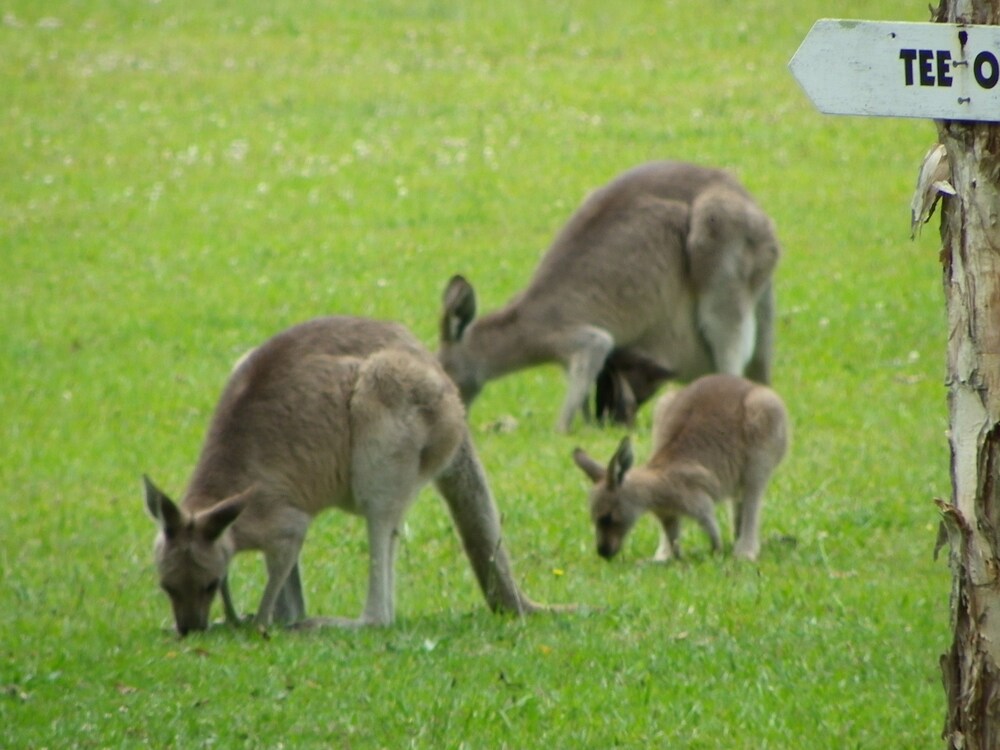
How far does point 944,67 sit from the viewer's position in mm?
3922

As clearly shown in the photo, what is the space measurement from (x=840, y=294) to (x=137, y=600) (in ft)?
27.2

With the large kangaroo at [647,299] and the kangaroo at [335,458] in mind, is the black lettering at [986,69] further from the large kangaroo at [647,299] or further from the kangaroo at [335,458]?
the large kangaroo at [647,299]

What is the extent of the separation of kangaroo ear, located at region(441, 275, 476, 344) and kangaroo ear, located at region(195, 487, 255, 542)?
15.3 ft

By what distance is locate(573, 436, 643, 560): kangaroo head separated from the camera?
8375 mm

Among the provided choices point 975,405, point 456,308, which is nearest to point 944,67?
point 975,405

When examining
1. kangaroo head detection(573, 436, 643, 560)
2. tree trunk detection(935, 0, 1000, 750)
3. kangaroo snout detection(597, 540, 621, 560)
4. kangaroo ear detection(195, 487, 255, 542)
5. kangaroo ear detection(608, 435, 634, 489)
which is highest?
tree trunk detection(935, 0, 1000, 750)

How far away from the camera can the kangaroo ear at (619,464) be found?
834cm

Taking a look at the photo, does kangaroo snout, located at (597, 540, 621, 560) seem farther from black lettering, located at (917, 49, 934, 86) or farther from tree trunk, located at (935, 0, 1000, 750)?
black lettering, located at (917, 49, 934, 86)

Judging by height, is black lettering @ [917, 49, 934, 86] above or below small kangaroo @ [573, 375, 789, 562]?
above

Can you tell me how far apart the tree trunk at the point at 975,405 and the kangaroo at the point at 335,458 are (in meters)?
3.21

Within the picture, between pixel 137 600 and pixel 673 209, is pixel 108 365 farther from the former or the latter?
pixel 137 600

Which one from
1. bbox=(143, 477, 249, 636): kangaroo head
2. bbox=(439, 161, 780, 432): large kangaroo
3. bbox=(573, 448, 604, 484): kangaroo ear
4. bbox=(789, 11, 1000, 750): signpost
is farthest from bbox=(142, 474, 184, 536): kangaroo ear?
bbox=(439, 161, 780, 432): large kangaroo

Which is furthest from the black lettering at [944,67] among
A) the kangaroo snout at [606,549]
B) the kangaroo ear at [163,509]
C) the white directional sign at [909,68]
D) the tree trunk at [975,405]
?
the kangaroo snout at [606,549]

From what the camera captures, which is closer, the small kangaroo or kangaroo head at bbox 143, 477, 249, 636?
kangaroo head at bbox 143, 477, 249, 636
